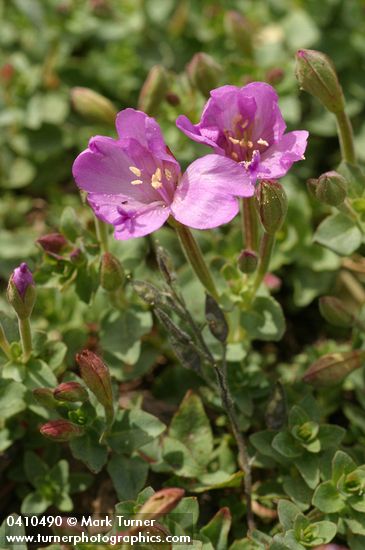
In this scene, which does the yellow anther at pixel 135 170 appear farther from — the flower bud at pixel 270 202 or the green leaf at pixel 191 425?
the green leaf at pixel 191 425

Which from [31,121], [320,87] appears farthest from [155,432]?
[31,121]

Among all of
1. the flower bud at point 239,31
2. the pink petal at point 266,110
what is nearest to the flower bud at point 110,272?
the pink petal at point 266,110

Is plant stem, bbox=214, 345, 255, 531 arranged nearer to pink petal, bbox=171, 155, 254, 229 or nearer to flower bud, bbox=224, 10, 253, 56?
pink petal, bbox=171, 155, 254, 229

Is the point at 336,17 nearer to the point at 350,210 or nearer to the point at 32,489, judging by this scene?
the point at 350,210

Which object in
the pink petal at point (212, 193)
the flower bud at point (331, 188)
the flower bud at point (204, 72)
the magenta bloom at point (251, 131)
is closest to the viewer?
the pink petal at point (212, 193)

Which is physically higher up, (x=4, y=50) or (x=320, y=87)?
(x=320, y=87)

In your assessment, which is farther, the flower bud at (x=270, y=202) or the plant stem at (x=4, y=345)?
the plant stem at (x=4, y=345)
